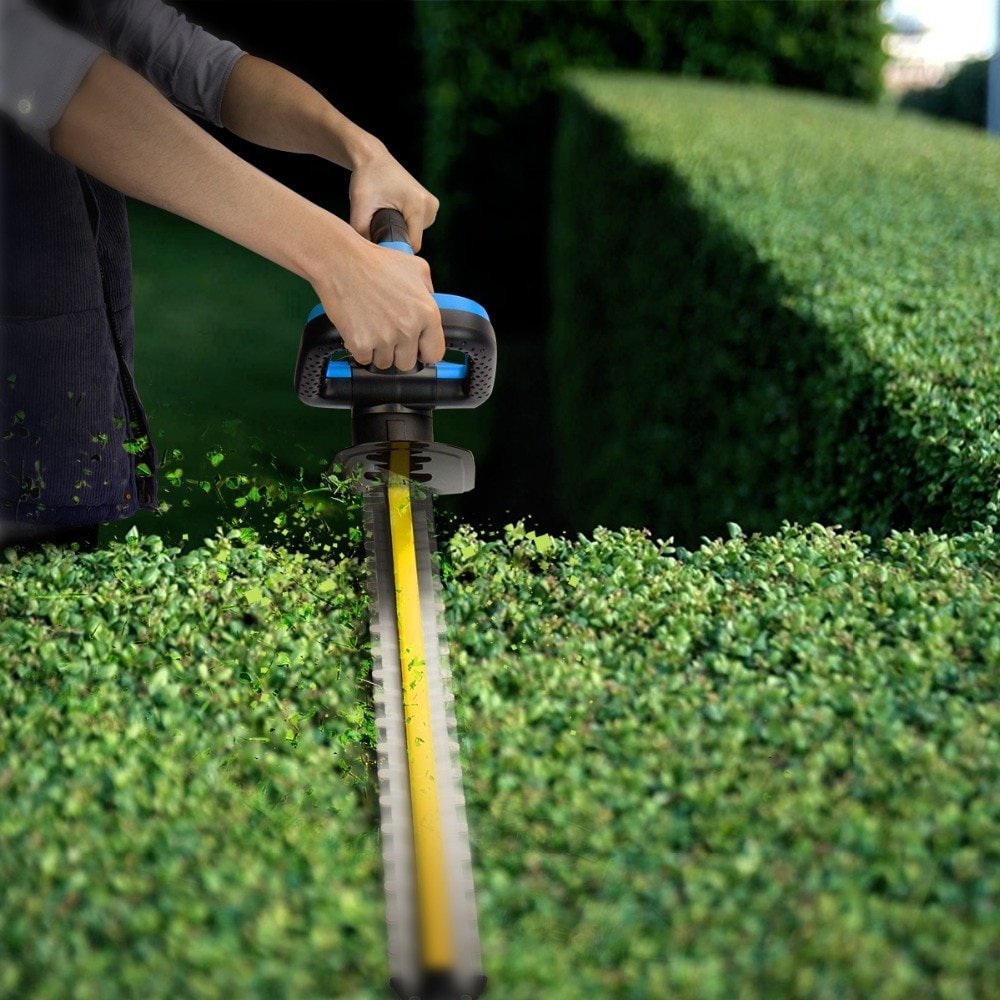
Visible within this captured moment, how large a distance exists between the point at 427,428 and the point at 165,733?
966 millimetres

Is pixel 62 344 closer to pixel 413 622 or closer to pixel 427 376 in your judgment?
pixel 427 376

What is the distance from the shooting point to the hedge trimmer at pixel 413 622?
1510 mm

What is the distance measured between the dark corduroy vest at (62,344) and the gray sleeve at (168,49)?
0.92ft

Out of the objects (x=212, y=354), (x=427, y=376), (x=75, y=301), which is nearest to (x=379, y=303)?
(x=427, y=376)

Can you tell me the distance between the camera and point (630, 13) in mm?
9602

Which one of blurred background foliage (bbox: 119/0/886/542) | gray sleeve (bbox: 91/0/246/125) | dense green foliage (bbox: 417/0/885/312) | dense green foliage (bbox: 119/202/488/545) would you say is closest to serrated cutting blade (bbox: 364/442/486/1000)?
gray sleeve (bbox: 91/0/246/125)

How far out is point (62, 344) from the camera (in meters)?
A: 2.53

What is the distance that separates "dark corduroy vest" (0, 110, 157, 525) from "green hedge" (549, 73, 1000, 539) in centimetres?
191

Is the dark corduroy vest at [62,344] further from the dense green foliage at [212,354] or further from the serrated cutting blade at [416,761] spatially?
the dense green foliage at [212,354]

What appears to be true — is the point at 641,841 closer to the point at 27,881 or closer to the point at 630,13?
the point at 27,881

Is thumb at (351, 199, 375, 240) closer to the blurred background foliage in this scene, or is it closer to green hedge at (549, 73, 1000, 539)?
green hedge at (549, 73, 1000, 539)

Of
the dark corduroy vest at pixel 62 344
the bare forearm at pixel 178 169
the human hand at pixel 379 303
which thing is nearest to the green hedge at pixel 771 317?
the human hand at pixel 379 303

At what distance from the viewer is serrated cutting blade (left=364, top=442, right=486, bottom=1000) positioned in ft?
4.85

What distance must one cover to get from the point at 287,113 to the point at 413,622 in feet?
4.09
